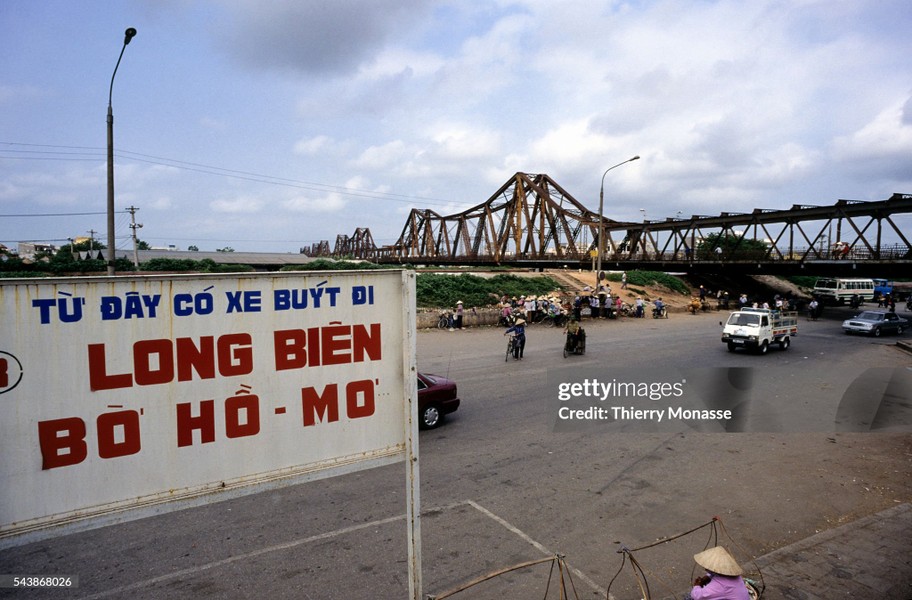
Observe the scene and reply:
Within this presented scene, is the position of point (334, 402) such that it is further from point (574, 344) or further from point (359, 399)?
point (574, 344)

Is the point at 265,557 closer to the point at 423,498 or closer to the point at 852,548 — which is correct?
the point at 423,498

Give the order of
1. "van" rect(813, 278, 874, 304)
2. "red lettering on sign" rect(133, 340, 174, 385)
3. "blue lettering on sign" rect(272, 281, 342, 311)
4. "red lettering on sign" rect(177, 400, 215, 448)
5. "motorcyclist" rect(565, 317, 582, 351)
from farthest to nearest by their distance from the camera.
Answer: "van" rect(813, 278, 874, 304) < "motorcyclist" rect(565, 317, 582, 351) < "blue lettering on sign" rect(272, 281, 342, 311) < "red lettering on sign" rect(177, 400, 215, 448) < "red lettering on sign" rect(133, 340, 174, 385)

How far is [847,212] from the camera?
3734cm

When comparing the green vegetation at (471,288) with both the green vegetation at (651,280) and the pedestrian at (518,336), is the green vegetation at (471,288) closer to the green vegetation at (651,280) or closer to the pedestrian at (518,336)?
the green vegetation at (651,280)

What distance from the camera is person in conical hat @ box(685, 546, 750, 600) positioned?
386 centimetres

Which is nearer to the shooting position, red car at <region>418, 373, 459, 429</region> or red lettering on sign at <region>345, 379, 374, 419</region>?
red lettering on sign at <region>345, 379, 374, 419</region>

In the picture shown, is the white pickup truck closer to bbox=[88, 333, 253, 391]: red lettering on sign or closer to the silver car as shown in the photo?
the silver car

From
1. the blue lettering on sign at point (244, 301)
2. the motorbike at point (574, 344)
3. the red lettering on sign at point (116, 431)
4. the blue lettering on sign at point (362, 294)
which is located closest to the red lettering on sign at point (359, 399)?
the blue lettering on sign at point (362, 294)

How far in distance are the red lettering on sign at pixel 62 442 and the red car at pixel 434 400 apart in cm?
691

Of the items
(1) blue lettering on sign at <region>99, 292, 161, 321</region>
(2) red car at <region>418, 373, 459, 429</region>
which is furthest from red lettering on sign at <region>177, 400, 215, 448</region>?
(2) red car at <region>418, 373, 459, 429</region>

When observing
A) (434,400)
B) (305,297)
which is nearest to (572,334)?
(434,400)

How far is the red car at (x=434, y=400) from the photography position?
9.70 metres

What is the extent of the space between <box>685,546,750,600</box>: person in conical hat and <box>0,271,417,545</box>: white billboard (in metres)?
2.48

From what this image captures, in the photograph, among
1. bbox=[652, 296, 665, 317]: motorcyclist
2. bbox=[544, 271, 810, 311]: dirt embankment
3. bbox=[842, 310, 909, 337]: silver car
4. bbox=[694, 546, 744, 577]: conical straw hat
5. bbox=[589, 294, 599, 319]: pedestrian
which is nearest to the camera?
bbox=[694, 546, 744, 577]: conical straw hat
